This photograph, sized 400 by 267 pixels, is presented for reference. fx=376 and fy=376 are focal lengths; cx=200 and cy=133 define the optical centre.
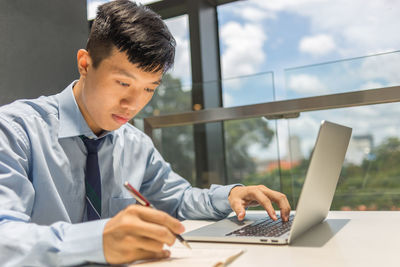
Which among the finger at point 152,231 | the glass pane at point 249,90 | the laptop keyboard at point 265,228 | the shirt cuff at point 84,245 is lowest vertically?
the laptop keyboard at point 265,228

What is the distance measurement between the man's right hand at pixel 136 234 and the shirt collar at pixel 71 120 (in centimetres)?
49

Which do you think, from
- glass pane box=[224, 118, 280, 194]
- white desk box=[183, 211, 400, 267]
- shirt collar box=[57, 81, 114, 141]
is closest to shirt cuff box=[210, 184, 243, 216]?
white desk box=[183, 211, 400, 267]

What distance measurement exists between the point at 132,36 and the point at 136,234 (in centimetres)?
57

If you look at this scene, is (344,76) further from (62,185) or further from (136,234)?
(136,234)

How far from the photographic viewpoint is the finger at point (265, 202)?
3.05 ft

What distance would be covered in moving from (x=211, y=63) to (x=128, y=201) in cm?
214

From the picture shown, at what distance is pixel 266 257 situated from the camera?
2.05 ft

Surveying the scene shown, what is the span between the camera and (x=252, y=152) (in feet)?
8.02

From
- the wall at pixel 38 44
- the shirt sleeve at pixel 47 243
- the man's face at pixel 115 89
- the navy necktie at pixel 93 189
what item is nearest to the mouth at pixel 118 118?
the man's face at pixel 115 89

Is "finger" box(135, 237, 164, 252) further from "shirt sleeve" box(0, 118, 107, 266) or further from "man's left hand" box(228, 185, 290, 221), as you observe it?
"man's left hand" box(228, 185, 290, 221)

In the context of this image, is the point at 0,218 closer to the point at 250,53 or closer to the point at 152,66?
the point at 152,66

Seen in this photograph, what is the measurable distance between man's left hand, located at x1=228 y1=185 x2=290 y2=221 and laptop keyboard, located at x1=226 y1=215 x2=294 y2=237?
0.08 ft

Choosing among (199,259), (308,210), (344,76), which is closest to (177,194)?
(308,210)

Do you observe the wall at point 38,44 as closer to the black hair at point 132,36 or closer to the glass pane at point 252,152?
the black hair at point 132,36
